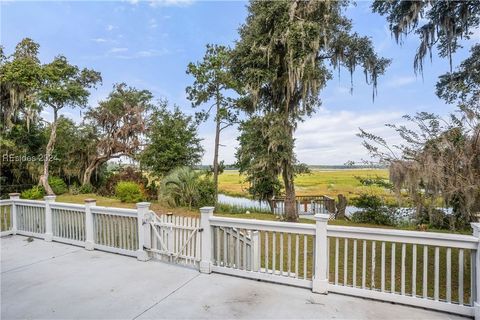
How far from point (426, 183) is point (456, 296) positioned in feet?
4.69

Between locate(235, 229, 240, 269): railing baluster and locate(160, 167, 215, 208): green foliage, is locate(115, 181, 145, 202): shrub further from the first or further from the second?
locate(235, 229, 240, 269): railing baluster

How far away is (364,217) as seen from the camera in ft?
32.7

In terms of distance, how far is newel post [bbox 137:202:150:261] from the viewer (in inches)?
168

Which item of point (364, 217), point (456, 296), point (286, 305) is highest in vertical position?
point (286, 305)

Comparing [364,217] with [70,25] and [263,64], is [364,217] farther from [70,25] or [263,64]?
[70,25]

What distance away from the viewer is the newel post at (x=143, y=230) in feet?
14.0

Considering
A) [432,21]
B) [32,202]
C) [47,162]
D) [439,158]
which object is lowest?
[32,202]

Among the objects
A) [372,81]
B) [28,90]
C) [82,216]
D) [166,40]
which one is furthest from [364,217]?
[28,90]

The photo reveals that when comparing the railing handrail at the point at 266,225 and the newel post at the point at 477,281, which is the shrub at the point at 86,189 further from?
the newel post at the point at 477,281

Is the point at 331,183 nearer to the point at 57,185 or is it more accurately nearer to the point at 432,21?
the point at 432,21

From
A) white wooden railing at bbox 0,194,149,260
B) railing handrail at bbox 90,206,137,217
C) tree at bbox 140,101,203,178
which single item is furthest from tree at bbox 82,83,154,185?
railing handrail at bbox 90,206,137,217

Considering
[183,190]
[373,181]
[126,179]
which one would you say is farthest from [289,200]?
[126,179]

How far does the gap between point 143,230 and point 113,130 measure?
13.4 metres

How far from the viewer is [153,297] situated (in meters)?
3.04
